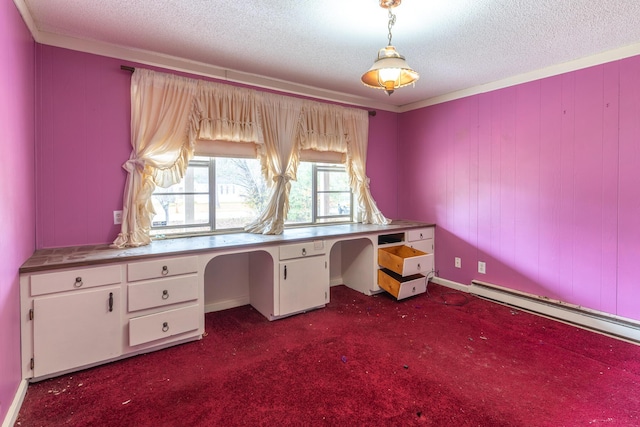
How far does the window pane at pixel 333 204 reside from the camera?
3994mm

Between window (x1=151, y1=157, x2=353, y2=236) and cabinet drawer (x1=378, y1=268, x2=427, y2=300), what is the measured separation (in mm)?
1063

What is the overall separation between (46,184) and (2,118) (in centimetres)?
95

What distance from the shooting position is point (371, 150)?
14.0 ft

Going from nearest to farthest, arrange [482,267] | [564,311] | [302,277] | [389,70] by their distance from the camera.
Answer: [389,70] < [564,311] < [302,277] < [482,267]

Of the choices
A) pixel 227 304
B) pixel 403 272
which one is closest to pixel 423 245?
pixel 403 272

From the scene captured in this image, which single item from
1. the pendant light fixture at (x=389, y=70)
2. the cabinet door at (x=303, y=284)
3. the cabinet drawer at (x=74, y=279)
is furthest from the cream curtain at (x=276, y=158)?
the pendant light fixture at (x=389, y=70)

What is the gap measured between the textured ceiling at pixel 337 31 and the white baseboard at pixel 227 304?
2327mm

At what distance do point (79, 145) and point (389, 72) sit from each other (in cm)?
245

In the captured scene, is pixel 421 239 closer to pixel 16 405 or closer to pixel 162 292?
pixel 162 292

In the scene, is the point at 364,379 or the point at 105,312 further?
the point at 105,312

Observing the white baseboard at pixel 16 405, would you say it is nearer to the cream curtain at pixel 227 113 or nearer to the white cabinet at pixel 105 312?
the white cabinet at pixel 105 312

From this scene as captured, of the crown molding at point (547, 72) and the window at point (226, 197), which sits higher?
the crown molding at point (547, 72)

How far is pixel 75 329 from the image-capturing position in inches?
80.7

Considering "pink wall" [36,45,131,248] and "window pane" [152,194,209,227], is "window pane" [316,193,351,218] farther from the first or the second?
"pink wall" [36,45,131,248]
